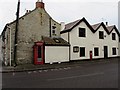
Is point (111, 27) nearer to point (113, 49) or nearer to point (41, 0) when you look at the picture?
point (113, 49)

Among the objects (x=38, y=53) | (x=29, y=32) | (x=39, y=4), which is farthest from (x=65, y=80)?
(x=39, y=4)

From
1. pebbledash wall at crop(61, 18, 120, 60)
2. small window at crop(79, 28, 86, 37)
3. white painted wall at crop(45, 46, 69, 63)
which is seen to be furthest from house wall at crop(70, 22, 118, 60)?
white painted wall at crop(45, 46, 69, 63)

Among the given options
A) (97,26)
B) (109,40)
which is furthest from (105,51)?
(97,26)

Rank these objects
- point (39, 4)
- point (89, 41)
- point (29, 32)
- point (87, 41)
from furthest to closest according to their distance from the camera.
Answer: point (89, 41) < point (87, 41) < point (39, 4) < point (29, 32)

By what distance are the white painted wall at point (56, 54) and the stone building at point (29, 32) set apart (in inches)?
83.5

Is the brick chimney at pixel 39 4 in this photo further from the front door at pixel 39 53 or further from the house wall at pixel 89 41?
the house wall at pixel 89 41

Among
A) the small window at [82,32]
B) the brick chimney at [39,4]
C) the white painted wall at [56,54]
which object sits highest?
A: the brick chimney at [39,4]

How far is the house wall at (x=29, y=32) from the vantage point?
2659 cm

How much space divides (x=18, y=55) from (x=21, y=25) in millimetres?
3962

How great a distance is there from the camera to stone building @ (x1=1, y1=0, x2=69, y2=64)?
26.5 meters

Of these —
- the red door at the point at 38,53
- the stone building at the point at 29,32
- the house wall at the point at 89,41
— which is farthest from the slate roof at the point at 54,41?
the house wall at the point at 89,41

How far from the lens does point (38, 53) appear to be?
27.0 m

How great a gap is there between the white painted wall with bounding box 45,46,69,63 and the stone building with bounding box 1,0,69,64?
212 cm

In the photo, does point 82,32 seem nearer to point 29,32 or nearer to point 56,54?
point 56,54
